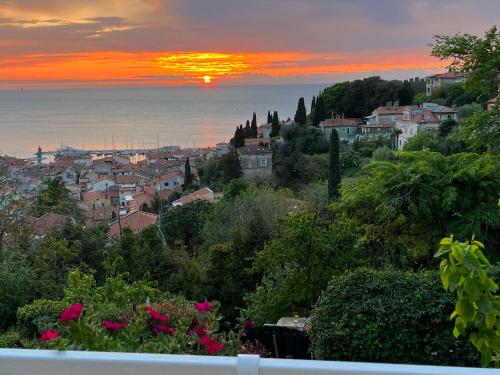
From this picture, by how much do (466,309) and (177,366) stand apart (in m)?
1.13

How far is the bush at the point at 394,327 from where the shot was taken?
12.2 feet

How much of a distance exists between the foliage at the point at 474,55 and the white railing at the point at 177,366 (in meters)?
10.7

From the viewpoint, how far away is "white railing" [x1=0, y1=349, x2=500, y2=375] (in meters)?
1.31

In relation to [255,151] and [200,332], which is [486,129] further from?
[255,151]

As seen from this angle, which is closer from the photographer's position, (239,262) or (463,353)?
(463,353)

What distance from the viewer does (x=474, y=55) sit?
1083 centimetres

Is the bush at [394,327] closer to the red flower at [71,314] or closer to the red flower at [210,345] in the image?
the red flower at [210,345]

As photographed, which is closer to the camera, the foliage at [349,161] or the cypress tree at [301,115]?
the foliage at [349,161]

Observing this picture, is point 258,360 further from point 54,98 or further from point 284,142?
point 54,98

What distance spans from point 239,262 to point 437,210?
190 inches

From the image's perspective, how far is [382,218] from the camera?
8.81 m

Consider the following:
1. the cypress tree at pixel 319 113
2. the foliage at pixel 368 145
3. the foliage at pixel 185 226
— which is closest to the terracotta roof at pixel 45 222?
the foliage at pixel 185 226

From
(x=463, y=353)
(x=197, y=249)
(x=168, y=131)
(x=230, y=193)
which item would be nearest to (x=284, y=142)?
(x=230, y=193)

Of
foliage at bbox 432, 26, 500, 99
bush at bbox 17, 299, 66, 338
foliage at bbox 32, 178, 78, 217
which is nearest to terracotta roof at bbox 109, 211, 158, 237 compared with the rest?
foliage at bbox 32, 178, 78, 217
